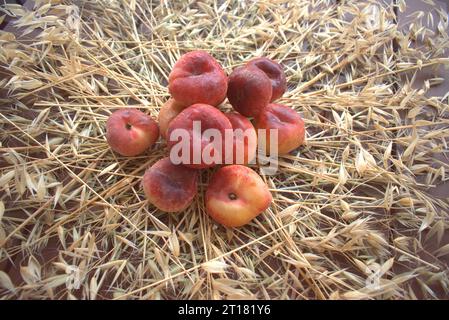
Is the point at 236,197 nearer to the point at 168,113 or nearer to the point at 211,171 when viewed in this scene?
the point at 211,171

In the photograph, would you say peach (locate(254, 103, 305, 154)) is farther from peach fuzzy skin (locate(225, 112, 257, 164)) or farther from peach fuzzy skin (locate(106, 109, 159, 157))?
peach fuzzy skin (locate(106, 109, 159, 157))

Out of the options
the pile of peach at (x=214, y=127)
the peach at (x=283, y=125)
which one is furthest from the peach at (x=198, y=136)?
the peach at (x=283, y=125)

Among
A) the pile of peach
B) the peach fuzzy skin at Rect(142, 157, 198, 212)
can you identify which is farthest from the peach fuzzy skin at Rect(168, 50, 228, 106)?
the peach fuzzy skin at Rect(142, 157, 198, 212)

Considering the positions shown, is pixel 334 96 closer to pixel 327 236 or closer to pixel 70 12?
pixel 327 236

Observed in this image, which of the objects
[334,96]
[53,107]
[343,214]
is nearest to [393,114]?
[334,96]

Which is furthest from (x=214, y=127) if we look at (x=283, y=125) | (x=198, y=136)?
(x=283, y=125)
